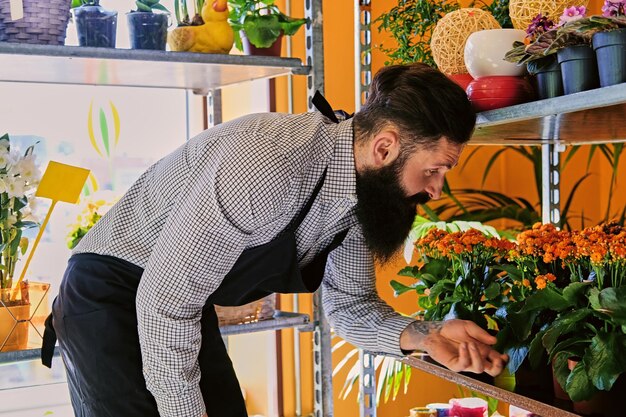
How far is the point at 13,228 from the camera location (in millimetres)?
2146

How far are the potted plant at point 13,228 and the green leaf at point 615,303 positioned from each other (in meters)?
1.37

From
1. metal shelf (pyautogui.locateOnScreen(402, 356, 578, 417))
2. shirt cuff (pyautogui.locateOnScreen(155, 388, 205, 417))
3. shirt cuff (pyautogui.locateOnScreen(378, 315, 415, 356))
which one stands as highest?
shirt cuff (pyautogui.locateOnScreen(378, 315, 415, 356))

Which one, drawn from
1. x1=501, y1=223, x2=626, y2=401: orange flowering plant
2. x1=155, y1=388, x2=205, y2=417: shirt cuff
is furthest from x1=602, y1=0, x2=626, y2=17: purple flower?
x1=155, y1=388, x2=205, y2=417: shirt cuff

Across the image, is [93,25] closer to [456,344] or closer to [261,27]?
[261,27]

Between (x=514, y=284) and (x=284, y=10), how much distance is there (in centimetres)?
206

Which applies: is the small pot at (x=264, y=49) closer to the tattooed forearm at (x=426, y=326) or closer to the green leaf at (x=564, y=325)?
the tattooed forearm at (x=426, y=326)

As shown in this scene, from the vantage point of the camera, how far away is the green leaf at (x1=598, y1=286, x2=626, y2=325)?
1320mm

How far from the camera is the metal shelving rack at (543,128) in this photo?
51.7 inches

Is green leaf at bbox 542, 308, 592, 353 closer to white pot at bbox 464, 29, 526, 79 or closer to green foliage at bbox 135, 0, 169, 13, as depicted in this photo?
white pot at bbox 464, 29, 526, 79

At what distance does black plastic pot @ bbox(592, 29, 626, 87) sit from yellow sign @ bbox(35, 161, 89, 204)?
129 centimetres

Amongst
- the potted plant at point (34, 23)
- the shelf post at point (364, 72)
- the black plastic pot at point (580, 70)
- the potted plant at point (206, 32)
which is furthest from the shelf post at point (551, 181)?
the potted plant at point (34, 23)

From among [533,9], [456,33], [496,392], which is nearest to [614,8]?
[533,9]

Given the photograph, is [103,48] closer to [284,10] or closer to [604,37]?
[604,37]

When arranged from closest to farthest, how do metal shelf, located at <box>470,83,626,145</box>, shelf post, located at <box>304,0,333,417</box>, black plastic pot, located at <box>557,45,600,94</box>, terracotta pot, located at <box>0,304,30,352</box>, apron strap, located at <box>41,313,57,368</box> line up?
metal shelf, located at <box>470,83,626,145</box> < black plastic pot, located at <box>557,45,600,94</box> < apron strap, located at <box>41,313,57,368</box> < terracotta pot, located at <box>0,304,30,352</box> < shelf post, located at <box>304,0,333,417</box>
